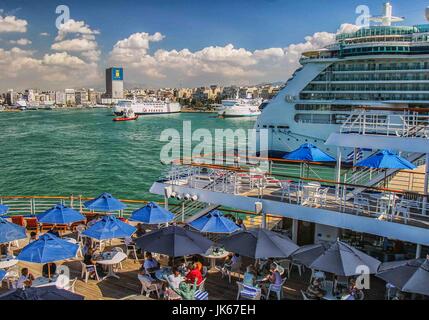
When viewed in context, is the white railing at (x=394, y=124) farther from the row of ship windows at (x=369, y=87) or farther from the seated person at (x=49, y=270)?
the row of ship windows at (x=369, y=87)

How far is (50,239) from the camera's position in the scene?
8.55m

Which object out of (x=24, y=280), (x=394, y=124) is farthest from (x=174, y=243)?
(x=394, y=124)

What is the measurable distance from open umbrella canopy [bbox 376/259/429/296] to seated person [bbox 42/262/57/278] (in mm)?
6215

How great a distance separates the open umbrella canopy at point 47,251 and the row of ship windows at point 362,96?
130ft

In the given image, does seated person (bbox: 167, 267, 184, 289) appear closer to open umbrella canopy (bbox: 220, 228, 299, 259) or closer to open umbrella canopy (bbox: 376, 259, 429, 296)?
open umbrella canopy (bbox: 220, 228, 299, 259)

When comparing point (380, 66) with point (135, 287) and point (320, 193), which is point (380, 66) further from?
point (135, 287)

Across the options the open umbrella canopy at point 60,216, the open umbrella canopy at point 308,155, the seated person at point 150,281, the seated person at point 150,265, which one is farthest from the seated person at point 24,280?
the open umbrella canopy at point 308,155

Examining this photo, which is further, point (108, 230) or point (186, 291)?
point (108, 230)

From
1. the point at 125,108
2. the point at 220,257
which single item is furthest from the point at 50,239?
the point at 125,108

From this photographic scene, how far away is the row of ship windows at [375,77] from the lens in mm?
40906

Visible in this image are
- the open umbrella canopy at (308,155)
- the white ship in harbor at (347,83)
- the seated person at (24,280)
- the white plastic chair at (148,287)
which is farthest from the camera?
the white ship in harbor at (347,83)

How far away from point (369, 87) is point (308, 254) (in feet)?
126

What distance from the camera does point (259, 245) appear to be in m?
8.42
